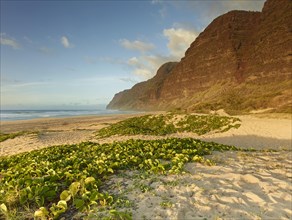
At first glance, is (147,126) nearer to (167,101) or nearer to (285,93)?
(285,93)

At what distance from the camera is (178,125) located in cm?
2470

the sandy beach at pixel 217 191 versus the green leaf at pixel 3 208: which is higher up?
the green leaf at pixel 3 208

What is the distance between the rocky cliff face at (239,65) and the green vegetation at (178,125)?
17670mm

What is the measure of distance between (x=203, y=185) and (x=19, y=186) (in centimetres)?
419

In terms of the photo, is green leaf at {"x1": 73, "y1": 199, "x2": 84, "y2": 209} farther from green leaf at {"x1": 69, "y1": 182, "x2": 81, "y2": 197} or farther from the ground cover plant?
green leaf at {"x1": 69, "y1": 182, "x2": 81, "y2": 197}

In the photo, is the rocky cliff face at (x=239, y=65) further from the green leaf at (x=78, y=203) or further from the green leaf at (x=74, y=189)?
the green leaf at (x=78, y=203)

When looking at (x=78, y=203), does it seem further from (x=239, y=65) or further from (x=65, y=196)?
(x=239, y=65)

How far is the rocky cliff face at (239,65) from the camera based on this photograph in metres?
50.6

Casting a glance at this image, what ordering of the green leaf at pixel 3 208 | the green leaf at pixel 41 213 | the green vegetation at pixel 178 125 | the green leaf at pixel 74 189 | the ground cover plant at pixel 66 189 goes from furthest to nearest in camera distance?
1. the green vegetation at pixel 178 125
2. the green leaf at pixel 74 189
3. the ground cover plant at pixel 66 189
4. the green leaf at pixel 3 208
5. the green leaf at pixel 41 213

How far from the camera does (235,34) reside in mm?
84438

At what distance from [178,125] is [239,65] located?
5776 cm

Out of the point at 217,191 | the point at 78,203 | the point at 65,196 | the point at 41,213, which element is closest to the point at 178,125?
the point at 217,191

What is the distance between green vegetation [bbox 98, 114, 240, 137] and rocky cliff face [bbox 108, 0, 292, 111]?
1767 cm

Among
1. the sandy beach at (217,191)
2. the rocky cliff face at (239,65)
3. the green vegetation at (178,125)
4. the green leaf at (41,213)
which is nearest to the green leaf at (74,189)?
the green leaf at (41,213)
